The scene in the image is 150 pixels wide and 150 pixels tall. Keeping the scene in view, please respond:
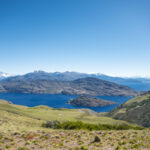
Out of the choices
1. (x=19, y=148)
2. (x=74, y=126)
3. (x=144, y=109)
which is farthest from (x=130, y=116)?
(x=19, y=148)

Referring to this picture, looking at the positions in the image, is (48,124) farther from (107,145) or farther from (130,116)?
(130,116)

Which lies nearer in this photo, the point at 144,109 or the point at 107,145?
the point at 107,145

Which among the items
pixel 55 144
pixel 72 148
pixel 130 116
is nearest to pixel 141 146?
pixel 72 148

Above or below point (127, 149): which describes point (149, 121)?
below

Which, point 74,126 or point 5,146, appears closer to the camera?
point 5,146

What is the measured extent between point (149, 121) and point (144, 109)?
25610 millimetres

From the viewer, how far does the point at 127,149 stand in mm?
17844

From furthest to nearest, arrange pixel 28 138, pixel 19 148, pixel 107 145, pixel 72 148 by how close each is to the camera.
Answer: pixel 28 138
pixel 107 145
pixel 72 148
pixel 19 148

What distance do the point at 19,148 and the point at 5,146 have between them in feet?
7.73

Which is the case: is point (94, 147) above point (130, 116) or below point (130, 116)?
above

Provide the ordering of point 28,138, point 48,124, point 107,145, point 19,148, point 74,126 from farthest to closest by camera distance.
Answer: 1. point 48,124
2. point 74,126
3. point 28,138
4. point 107,145
5. point 19,148

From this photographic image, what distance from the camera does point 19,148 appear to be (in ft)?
55.8

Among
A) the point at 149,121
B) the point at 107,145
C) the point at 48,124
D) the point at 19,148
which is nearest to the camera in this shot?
the point at 19,148

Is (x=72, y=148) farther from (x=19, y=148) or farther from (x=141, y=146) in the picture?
(x=141, y=146)
